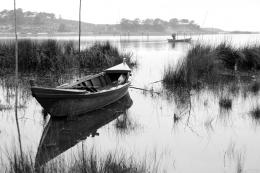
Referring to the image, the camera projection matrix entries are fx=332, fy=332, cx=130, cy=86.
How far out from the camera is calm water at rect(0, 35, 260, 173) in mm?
5211

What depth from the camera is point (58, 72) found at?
46.7 ft

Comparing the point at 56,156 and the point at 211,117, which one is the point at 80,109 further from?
the point at 211,117

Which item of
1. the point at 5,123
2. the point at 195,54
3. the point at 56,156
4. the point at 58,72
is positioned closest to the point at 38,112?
the point at 5,123

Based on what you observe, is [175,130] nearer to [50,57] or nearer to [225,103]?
[225,103]

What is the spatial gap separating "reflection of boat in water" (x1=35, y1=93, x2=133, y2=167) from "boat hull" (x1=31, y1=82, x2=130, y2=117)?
0.18m

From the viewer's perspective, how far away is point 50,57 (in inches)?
595

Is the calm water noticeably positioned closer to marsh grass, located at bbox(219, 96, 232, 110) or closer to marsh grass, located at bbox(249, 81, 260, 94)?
marsh grass, located at bbox(219, 96, 232, 110)

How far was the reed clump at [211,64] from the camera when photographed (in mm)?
11344

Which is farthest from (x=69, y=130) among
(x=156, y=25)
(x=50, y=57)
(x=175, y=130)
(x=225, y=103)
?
(x=156, y=25)

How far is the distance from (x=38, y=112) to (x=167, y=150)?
3669mm

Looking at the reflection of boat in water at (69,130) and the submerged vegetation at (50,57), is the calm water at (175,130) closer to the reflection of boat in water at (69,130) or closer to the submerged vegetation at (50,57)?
the reflection of boat in water at (69,130)

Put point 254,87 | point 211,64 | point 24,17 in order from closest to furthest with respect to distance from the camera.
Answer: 1. point 254,87
2. point 211,64
3. point 24,17

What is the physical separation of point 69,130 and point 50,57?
9035 mm

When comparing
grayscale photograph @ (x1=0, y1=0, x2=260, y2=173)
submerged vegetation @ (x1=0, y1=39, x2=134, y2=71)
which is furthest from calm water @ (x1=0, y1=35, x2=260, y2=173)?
submerged vegetation @ (x1=0, y1=39, x2=134, y2=71)
